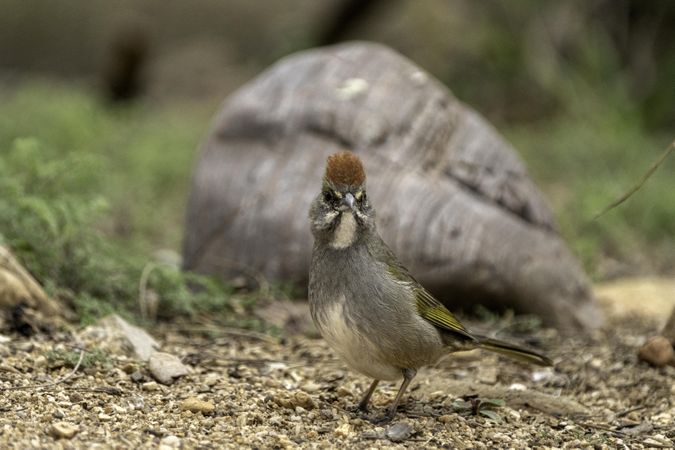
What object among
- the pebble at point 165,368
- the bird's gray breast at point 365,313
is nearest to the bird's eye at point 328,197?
the bird's gray breast at point 365,313

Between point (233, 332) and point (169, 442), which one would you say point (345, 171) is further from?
point (233, 332)

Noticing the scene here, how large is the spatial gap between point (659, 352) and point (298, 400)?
2.11m

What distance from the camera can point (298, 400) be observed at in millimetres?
4332

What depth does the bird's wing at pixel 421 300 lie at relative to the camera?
4.37m

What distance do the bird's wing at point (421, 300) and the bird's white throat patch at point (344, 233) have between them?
120 mm

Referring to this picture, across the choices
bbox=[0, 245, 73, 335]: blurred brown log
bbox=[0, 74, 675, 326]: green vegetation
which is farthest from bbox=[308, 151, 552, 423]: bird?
bbox=[0, 245, 73, 335]: blurred brown log

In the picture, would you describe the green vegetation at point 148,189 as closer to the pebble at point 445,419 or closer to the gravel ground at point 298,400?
the gravel ground at point 298,400

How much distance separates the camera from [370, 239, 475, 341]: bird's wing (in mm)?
4371

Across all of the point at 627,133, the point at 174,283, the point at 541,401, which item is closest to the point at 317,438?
the point at 541,401

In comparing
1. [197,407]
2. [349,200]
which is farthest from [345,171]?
[197,407]

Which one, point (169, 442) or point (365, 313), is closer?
point (169, 442)

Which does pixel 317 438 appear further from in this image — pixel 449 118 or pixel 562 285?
pixel 449 118

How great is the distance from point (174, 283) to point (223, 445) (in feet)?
6.97

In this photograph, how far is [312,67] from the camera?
682 cm
